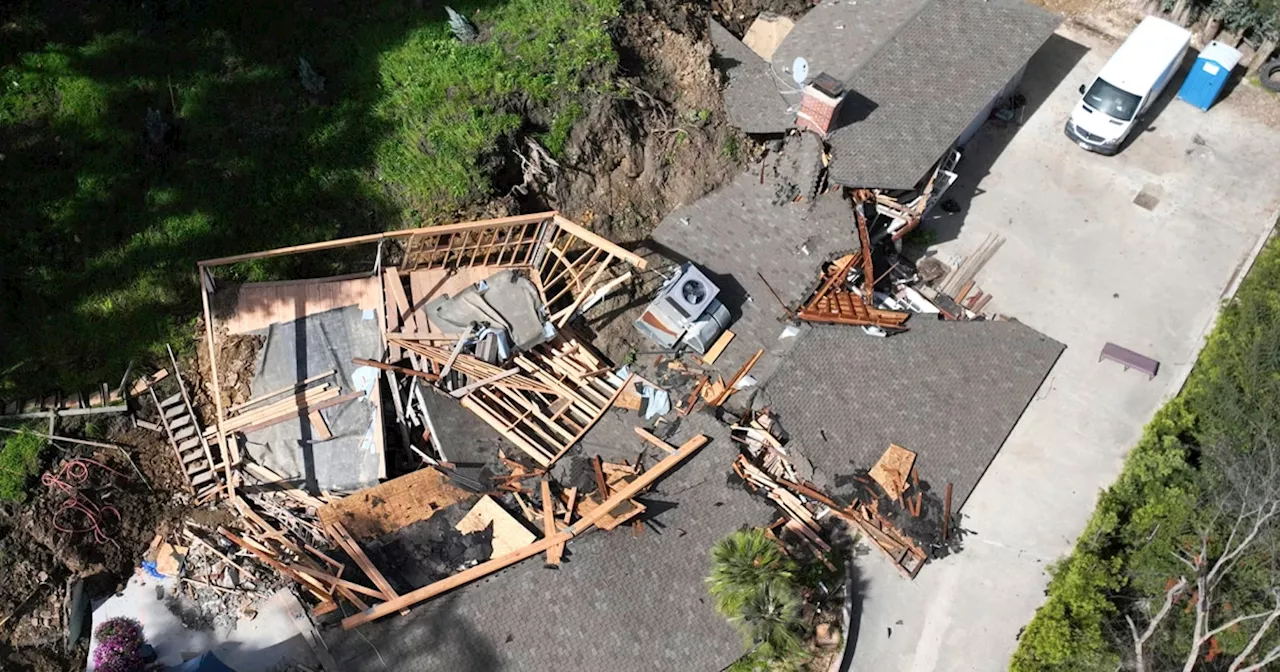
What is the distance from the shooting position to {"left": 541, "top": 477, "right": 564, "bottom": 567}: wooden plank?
16.6 metres

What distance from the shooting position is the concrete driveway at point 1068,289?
17344mm

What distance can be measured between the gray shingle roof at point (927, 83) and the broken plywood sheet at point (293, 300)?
10.5m

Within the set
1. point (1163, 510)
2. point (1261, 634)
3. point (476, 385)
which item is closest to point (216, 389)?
point (476, 385)

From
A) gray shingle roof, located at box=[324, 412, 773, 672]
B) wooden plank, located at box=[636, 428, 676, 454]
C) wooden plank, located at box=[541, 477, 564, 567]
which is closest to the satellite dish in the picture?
wooden plank, located at box=[636, 428, 676, 454]

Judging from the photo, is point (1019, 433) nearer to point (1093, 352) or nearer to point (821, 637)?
point (1093, 352)

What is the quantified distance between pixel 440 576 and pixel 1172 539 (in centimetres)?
1408

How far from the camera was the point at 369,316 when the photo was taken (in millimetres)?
18219

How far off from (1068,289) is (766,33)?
10179 millimetres

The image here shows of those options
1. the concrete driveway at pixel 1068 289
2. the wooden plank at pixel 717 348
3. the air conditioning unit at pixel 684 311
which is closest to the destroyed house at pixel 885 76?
the concrete driveway at pixel 1068 289

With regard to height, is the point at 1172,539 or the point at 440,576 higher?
the point at 1172,539

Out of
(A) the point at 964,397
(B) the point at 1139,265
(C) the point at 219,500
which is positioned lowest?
(C) the point at 219,500

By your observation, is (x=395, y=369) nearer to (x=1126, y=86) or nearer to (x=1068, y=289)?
(x=1068, y=289)

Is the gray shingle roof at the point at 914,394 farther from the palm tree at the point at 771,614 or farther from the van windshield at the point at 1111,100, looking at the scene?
the van windshield at the point at 1111,100

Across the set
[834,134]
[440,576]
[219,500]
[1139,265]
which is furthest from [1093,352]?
[219,500]
